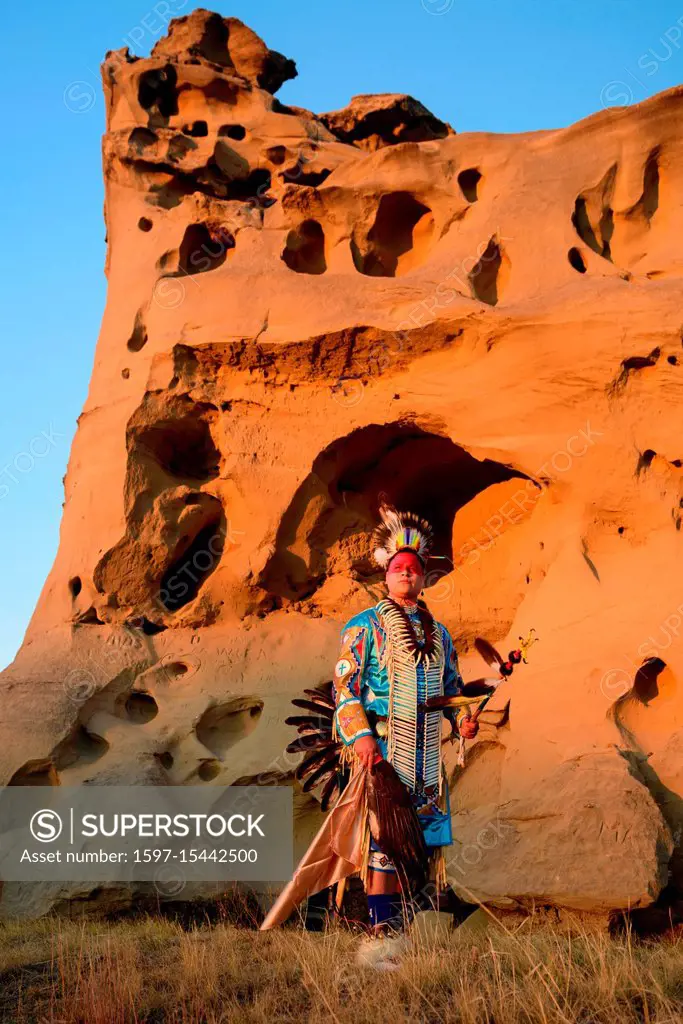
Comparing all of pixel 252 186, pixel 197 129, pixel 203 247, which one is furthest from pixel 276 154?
pixel 203 247

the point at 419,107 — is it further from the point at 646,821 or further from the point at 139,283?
the point at 646,821

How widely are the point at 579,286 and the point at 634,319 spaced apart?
22.5 inches

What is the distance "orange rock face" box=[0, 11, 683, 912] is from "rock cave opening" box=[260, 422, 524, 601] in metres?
0.03

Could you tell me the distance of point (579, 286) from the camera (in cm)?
768

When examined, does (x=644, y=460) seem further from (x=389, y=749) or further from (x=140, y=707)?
(x=140, y=707)

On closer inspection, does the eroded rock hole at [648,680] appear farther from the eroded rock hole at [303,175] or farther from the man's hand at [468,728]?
the eroded rock hole at [303,175]

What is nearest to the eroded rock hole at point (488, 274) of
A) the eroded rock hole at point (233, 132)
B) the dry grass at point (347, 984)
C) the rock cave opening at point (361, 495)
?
the rock cave opening at point (361, 495)

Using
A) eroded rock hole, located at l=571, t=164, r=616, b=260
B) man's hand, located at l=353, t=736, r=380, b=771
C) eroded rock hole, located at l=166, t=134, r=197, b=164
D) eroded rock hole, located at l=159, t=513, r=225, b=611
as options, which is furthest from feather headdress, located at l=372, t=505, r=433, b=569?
eroded rock hole, located at l=166, t=134, r=197, b=164

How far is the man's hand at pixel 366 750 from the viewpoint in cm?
454

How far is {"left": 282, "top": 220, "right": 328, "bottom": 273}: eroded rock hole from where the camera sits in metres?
9.22

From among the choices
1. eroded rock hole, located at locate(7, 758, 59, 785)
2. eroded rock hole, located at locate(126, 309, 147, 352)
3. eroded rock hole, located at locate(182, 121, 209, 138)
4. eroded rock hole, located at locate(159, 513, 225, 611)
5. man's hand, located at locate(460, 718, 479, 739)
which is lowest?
man's hand, located at locate(460, 718, 479, 739)

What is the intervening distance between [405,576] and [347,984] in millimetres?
1915

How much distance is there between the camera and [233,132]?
10414 mm

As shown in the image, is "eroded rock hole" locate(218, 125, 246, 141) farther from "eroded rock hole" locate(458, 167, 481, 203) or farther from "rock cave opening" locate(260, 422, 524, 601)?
"rock cave opening" locate(260, 422, 524, 601)
